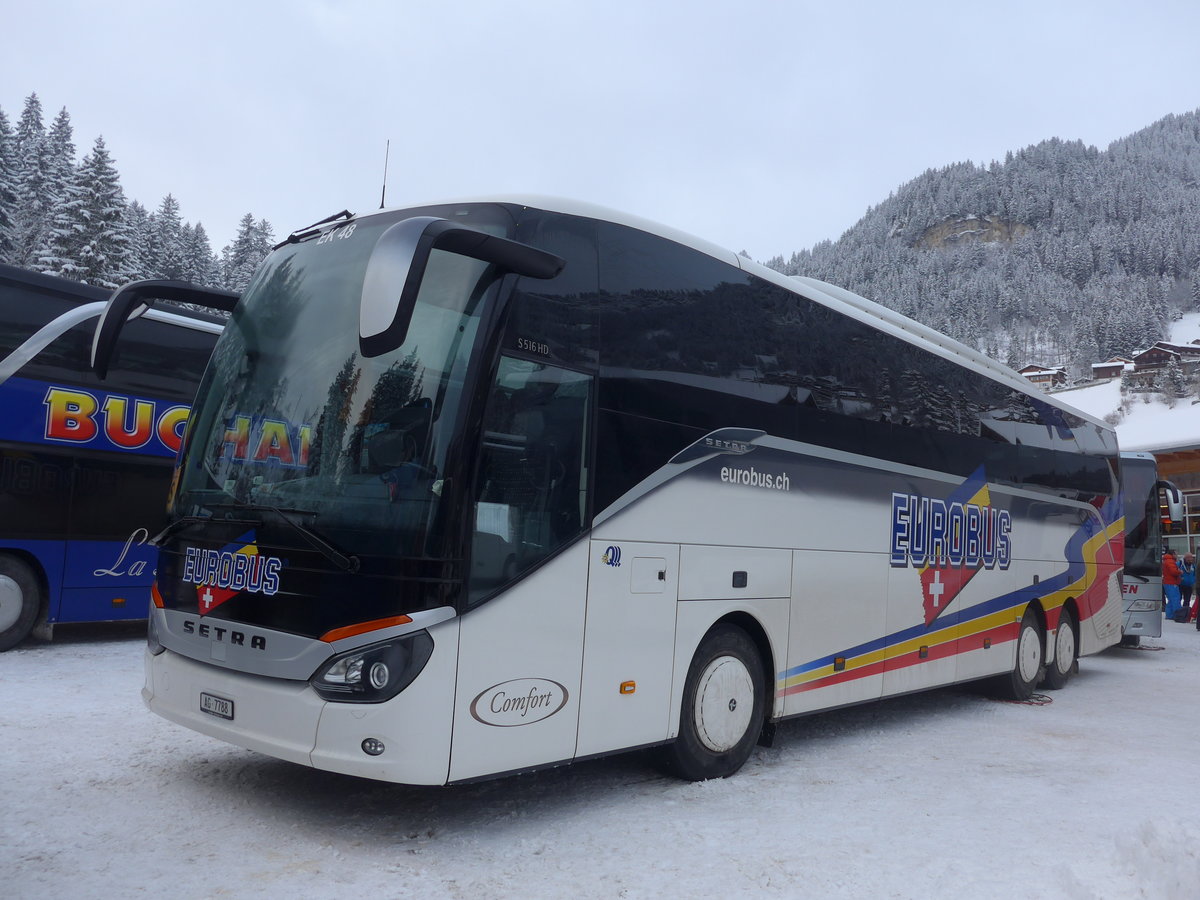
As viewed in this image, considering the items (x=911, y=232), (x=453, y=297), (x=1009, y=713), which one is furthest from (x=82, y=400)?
(x=911, y=232)

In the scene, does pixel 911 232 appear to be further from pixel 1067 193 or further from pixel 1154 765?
pixel 1154 765

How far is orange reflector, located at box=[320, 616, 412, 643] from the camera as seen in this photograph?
14.7 feet

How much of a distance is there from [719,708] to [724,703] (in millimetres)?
62

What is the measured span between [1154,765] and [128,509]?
34.0 feet

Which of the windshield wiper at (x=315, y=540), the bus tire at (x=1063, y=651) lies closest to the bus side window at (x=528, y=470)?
the windshield wiper at (x=315, y=540)

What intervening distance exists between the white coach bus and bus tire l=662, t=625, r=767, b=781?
0.02 meters

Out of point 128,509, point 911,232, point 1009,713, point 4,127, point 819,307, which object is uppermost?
point 911,232

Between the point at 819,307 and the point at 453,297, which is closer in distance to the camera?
the point at 453,297

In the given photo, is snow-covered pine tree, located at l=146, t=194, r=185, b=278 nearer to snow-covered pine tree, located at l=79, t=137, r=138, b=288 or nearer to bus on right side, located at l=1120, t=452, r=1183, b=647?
snow-covered pine tree, located at l=79, t=137, r=138, b=288

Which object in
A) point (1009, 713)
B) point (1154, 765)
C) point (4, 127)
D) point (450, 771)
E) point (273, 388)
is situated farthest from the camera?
point (4, 127)

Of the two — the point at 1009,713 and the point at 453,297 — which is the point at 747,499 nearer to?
the point at 453,297

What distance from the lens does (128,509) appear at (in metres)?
10.6

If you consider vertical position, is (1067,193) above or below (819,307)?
above

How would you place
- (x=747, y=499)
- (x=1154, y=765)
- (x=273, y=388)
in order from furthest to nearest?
(x=1154, y=765) → (x=747, y=499) → (x=273, y=388)
